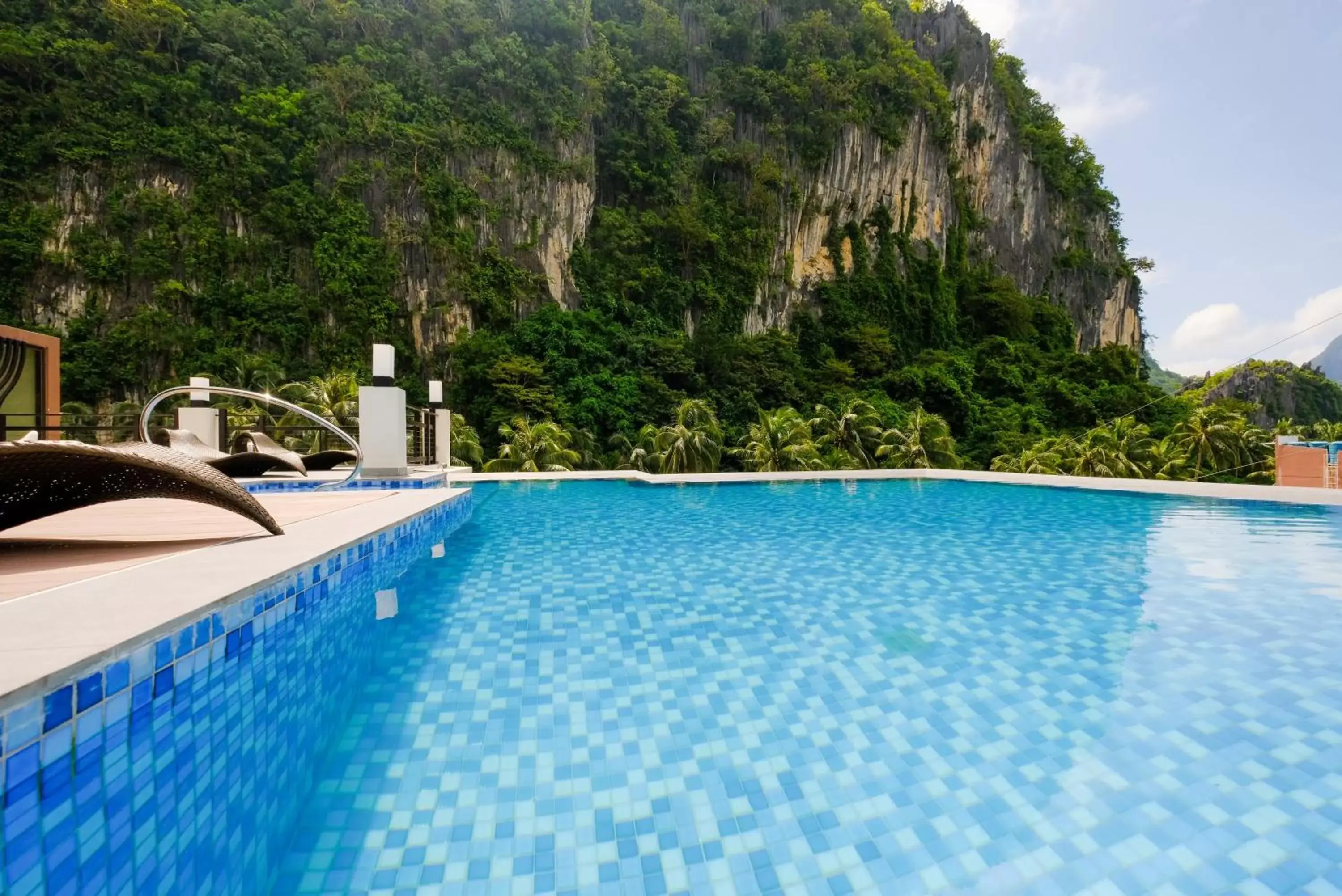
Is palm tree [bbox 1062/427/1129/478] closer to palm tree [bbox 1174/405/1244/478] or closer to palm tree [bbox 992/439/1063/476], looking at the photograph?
palm tree [bbox 992/439/1063/476]

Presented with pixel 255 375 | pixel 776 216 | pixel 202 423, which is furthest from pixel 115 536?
pixel 776 216

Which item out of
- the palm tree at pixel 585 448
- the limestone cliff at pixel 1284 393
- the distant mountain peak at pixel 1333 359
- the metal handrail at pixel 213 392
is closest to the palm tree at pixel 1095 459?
the palm tree at pixel 585 448

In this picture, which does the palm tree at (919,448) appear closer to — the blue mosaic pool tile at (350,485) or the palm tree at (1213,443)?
the palm tree at (1213,443)

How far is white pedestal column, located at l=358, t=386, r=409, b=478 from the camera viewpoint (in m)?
6.93

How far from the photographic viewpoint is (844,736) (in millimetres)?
1828

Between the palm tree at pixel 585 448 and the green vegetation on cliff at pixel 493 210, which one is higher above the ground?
the green vegetation on cliff at pixel 493 210

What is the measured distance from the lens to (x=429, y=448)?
1035 centimetres

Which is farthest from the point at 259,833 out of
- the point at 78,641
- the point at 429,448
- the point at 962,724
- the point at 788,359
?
the point at 788,359

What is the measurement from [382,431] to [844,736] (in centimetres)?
652

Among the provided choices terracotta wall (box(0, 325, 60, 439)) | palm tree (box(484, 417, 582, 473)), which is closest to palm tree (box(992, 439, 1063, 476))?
palm tree (box(484, 417, 582, 473))

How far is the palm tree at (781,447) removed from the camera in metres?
15.5

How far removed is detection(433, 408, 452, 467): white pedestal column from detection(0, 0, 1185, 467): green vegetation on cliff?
8392mm

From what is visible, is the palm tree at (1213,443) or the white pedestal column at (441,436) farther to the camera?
the palm tree at (1213,443)

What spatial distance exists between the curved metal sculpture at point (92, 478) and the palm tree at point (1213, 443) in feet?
66.5
